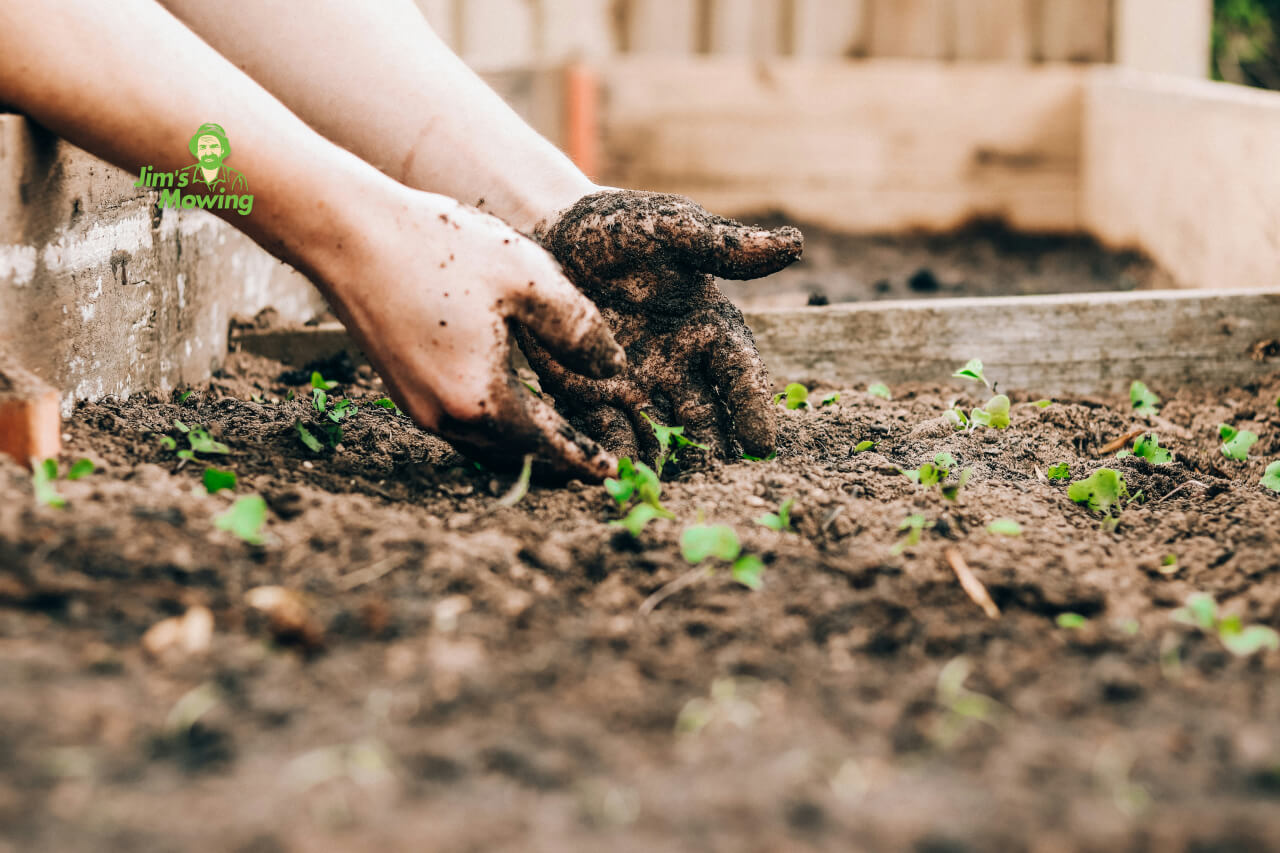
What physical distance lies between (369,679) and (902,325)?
4.94ft

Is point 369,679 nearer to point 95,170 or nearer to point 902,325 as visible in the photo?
point 95,170

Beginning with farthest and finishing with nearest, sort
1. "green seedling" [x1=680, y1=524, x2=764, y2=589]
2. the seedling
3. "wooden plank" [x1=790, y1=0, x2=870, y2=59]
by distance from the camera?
"wooden plank" [x1=790, y1=0, x2=870, y2=59], "green seedling" [x1=680, y1=524, x2=764, y2=589], the seedling

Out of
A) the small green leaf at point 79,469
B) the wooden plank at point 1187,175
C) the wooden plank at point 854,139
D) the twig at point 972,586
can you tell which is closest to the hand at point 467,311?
the small green leaf at point 79,469

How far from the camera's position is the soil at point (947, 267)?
2969mm

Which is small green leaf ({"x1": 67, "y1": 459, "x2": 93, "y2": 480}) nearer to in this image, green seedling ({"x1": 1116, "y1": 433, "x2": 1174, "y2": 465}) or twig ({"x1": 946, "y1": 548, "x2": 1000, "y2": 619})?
twig ({"x1": 946, "y1": 548, "x2": 1000, "y2": 619})

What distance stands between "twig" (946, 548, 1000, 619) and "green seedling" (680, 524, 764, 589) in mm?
201

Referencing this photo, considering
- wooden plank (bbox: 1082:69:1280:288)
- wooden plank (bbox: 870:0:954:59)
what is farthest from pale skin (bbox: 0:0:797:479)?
wooden plank (bbox: 870:0:954:59)

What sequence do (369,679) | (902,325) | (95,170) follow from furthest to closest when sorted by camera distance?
(902,325) < (95,170) < (369,679)

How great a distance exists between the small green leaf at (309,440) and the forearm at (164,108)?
0.24 metres

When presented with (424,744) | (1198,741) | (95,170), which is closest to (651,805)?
(424,744)

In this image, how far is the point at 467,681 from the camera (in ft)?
2.70

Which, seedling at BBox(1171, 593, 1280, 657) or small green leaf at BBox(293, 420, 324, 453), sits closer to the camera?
seedling at BBox(1171, 593, 1280, 657)

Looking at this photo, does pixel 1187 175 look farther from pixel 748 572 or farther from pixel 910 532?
pixel 748 572

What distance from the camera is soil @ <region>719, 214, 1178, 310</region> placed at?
9.74ft
